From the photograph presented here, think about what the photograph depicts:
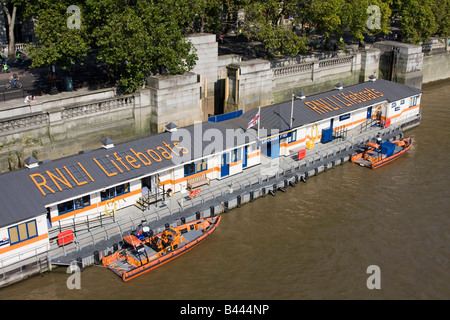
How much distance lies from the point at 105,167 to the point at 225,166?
1128 cm

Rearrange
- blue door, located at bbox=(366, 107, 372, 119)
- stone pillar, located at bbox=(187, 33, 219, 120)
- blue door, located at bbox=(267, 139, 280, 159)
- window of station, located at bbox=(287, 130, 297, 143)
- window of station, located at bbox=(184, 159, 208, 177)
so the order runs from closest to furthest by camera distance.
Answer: window of station, located at bbox=(184, 159, 208, 177) → blue door, located at bbox=(267, 139, 280, 159) → window of station, located at bbox=(287, 130, 297, 143) → stone pillar, located at bbox=(187, 33, 219, 120) → blue door, located at bbox=(366, 107, 372, 119)

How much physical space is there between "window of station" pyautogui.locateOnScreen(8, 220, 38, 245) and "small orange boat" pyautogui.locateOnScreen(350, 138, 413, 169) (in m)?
31.8

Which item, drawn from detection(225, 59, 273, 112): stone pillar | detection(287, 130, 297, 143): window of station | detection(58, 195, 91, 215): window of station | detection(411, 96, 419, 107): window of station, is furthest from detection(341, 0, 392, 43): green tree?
detection(58, 195, 91, 215): window of station

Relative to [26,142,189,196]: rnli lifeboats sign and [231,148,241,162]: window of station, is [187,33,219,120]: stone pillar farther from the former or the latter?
[26,142,189,196]: rnli lifeboats sign

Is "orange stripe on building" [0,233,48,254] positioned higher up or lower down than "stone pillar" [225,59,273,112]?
lower down

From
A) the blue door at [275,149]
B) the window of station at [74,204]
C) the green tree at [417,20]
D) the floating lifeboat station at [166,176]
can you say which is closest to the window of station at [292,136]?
the floating lifeboat station at [166,176]

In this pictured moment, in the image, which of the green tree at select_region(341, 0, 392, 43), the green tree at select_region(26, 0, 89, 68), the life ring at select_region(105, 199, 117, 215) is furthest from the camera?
the green tree at select_region(341, 0, 392, 43)

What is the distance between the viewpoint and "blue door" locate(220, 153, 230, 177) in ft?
146

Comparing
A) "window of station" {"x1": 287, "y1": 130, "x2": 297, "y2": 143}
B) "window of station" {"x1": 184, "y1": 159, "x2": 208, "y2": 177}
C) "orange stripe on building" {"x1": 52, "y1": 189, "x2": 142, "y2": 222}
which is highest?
"window of station" {"x1": 287, "y1": 130, "x2": 297, "y2": 143}

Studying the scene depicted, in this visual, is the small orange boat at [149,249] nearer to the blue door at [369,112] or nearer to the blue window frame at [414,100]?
the blue door at [369,112]

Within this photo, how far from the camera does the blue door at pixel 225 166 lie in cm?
4446

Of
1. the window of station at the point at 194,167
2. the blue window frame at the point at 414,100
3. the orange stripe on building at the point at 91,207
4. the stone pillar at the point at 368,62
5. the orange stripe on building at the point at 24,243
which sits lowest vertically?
the orange stripe on building at the point at 24,243

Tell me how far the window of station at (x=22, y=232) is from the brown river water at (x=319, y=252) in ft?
9.17

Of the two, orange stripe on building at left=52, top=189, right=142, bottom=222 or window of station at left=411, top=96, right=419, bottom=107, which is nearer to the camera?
orange stripe on building at left=52, top=189, right=142, bottom=222
